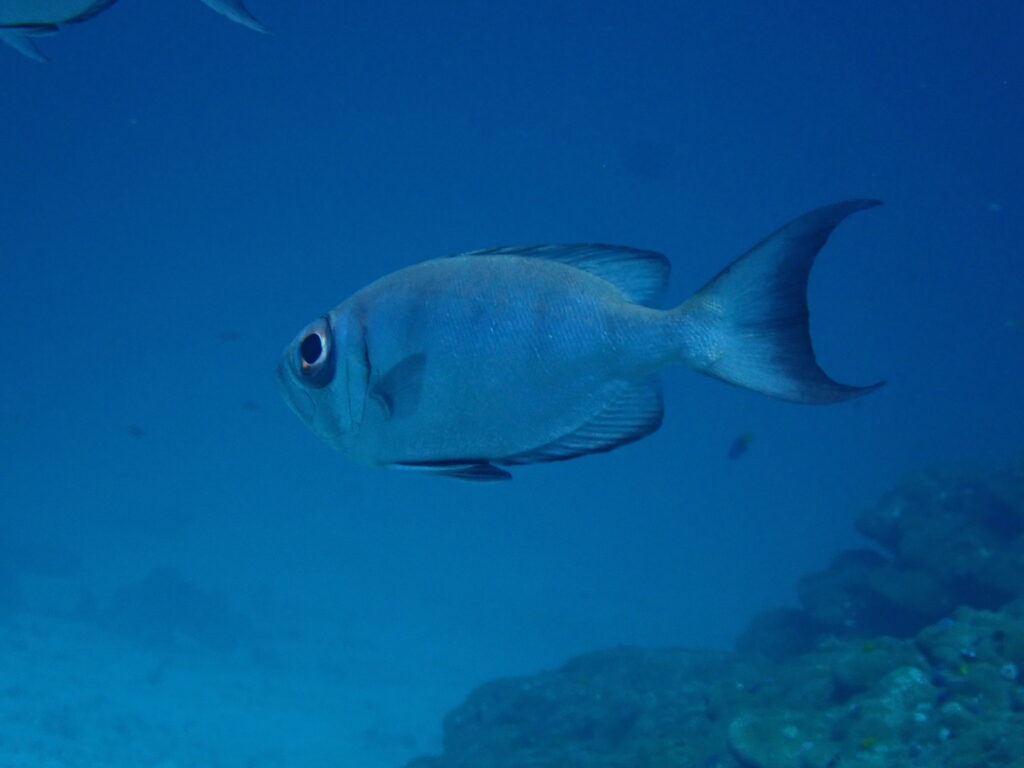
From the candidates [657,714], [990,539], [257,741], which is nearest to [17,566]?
[257,741]

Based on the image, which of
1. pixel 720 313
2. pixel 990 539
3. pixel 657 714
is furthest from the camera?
pixel 990 539

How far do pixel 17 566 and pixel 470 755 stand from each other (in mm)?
27859

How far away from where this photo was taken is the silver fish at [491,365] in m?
1.48

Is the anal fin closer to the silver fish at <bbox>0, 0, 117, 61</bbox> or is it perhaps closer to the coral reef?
the silver fish at <bbox>0, 0, 117, 61</bbox>

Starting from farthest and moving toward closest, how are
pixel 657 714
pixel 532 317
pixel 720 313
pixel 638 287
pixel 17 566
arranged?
pixel 17 566
pixel 657 714
pixel 638 287
pixel 532 317
pixel 720 313

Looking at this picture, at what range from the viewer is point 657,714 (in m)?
10.1

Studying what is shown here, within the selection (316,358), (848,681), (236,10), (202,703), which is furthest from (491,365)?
(202,703)

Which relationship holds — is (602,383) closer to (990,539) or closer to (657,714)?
(657,714)

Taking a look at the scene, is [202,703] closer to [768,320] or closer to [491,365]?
[491,365]

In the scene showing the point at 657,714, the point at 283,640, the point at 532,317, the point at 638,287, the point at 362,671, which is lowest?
the point at 532,317

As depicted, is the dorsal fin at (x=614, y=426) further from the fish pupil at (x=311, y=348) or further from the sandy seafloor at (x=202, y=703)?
the sandy seafloor at (x=202, y=703)

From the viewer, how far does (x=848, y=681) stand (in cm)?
726

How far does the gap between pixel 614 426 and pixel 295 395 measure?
2.44 ft

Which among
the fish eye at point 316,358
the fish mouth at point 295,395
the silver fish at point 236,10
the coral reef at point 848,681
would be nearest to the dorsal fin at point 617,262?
the fish eye at point 316,358
